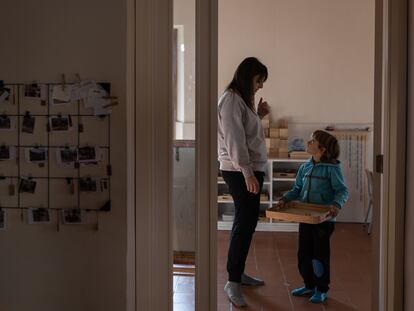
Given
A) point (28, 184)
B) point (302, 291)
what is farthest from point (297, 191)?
point (28, 184)

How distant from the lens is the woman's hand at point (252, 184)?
7.72 feet

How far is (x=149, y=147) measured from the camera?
149 cm

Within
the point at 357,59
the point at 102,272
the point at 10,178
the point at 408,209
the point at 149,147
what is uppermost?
the point at 357,59

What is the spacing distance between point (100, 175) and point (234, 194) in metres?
1.12

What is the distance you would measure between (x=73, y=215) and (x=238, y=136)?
109 cm

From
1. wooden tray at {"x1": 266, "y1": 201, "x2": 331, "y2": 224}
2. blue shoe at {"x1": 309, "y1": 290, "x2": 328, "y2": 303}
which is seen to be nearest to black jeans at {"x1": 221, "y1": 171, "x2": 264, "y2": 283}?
wooden tray at {"x1": 266, "y1": 201, "x2": 331, "y2": 224}

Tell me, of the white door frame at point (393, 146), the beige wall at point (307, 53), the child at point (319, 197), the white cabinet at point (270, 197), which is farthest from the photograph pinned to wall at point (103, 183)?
the beige wall at point (307, 53)

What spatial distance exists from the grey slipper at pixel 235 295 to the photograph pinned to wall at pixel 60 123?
5.05 ft

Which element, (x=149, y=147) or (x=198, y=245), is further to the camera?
(x=198, y=245)

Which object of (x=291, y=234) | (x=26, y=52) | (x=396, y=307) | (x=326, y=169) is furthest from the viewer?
(x=291, y=234)

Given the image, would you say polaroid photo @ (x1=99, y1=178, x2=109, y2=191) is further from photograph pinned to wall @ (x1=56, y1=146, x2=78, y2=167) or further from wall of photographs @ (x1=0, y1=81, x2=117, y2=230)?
photograph pinned to wall @ (x1=56, y1=146, x2=78, y2=167)

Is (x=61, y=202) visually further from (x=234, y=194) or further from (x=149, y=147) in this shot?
(x=234, y=194)

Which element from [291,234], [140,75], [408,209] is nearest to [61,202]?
[140,75]

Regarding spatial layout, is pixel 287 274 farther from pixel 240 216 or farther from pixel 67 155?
pixel 67 155
